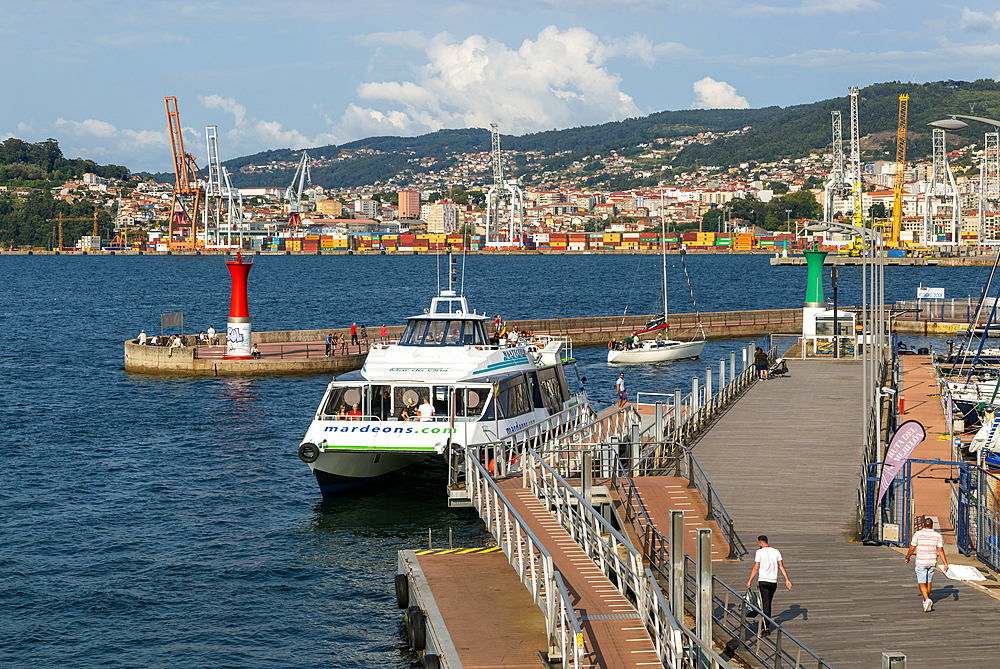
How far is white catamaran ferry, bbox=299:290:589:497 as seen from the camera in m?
25.8

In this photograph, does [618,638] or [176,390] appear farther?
[176,390]

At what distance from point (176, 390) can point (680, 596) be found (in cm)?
3853

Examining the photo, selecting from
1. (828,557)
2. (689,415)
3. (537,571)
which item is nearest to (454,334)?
(689,415)

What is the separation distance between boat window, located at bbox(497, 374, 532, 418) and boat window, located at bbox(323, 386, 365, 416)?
11.8 ft

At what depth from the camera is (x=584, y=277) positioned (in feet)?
613

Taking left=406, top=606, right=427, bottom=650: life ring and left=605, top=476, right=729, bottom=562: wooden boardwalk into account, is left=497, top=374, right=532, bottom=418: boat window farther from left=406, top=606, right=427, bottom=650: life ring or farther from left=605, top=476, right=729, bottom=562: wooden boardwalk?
left=406, top=606, right=427, bottom=650: life ring

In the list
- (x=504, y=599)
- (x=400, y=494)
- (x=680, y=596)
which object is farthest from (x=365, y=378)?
(x=680, y=596)

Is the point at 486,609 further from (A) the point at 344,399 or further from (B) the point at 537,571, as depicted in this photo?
(A) the point at 344,399

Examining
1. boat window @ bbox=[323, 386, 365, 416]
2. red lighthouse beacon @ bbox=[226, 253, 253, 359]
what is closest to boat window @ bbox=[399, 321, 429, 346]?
boat window @ bbox=[323, 386, 365, 416]

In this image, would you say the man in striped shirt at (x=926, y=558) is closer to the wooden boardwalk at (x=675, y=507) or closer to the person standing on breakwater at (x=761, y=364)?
the wooden boardwalk at (x=675, y=507)

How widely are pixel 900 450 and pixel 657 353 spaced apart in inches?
1568

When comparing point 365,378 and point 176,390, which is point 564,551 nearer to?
point 365,378

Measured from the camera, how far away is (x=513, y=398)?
28250mm

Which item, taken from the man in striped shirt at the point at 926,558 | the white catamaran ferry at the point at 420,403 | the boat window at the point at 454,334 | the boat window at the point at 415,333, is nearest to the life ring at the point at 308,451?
the white catamaran ferry at the point at 420,403
